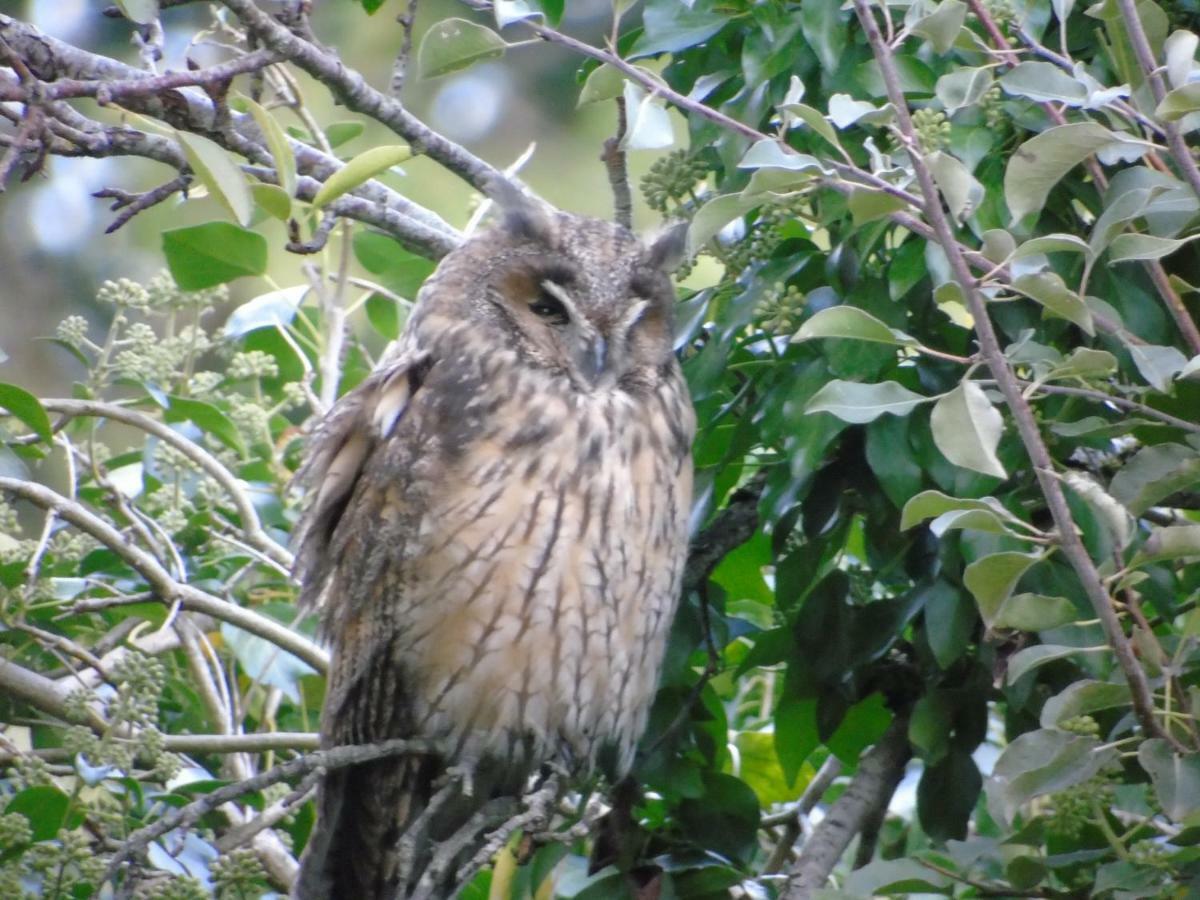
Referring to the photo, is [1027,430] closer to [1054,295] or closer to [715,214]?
[1054,295]

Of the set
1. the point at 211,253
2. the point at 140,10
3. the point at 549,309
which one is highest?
the point at 211,253

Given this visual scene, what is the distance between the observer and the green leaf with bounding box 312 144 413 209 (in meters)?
1.55

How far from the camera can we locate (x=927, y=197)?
4.12ft

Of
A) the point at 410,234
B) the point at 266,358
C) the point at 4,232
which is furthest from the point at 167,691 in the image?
the point at 4,232

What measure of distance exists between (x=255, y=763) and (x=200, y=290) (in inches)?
29.2

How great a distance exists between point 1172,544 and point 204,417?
1.41 metres

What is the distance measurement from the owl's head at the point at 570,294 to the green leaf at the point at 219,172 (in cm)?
62

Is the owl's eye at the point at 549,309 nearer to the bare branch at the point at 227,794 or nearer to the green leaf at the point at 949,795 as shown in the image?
the bare branch at the point at 227,794

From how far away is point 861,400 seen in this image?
52.3 inches

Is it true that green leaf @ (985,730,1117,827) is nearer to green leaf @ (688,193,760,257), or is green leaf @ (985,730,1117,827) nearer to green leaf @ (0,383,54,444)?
green leaf @ (688,193,760,257)

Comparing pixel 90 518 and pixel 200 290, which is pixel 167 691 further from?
pixel 200 290

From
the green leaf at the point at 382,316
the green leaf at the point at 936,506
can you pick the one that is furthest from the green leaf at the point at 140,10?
the green leaf at the point at 382,316

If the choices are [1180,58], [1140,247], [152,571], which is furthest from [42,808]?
[1180,58]

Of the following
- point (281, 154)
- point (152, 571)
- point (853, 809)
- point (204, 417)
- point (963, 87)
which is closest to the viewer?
point (963, 87)
